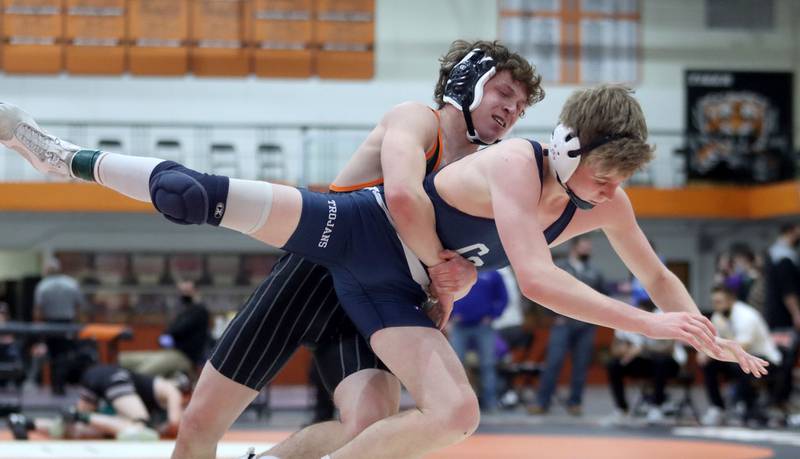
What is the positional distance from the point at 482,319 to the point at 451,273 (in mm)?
5846

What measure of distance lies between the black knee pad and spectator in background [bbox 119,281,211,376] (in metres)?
5.94

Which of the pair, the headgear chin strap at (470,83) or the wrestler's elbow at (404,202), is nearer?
the wrestler's elbow at (404,202)

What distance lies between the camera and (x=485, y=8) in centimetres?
1727

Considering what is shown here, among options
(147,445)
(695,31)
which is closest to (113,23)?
(695,31)

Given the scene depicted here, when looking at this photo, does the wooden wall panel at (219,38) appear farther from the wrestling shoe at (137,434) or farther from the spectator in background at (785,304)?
the wrestling shoe at (137,434)

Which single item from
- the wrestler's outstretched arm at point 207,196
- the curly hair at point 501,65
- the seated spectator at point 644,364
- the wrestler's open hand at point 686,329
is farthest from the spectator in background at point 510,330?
the wrestler's open hand at point 686,329

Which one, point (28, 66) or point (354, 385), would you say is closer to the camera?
point (354, 385)

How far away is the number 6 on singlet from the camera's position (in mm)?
2971

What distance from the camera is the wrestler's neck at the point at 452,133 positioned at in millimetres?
3305

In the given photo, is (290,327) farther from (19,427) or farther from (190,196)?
(19,427)

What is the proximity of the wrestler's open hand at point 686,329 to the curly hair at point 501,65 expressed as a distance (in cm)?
101

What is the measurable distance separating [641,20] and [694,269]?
4.02m

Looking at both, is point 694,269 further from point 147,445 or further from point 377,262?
point 377,262

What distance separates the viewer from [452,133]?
10.9ft
